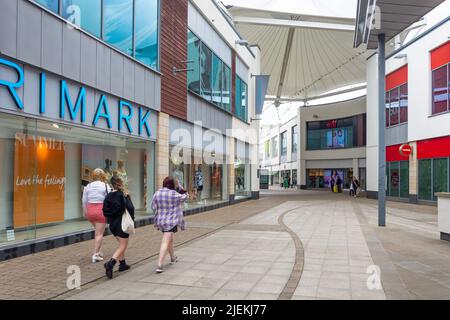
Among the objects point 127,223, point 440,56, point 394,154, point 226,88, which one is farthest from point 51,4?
point 394,154

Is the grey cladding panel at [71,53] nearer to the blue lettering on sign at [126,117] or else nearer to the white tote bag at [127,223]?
the blue lettering on sign at [126,117]

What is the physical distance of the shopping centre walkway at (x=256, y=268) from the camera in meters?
5.31

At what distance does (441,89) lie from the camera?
70.9 ft

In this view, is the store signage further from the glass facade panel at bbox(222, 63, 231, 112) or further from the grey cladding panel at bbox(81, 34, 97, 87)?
the grey cladding panel at bbox(81, 34, 97, 87)

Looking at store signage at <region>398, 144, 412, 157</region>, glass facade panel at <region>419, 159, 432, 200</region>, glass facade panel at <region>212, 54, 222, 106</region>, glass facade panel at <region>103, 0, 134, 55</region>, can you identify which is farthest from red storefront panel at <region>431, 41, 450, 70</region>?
glass facade panel at <region>103, 0, 134, 55</region>

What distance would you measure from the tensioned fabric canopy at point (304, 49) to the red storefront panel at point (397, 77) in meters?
8.19

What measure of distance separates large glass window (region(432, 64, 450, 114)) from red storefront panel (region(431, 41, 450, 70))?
0.86 ft

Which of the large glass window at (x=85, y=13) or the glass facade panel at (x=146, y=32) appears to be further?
the glass facade panel at (x=146, y=32)

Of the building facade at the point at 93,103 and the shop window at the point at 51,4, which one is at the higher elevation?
the shop window at the point at 51,4

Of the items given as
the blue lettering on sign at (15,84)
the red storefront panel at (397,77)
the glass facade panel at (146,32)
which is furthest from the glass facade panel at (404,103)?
the blue lettering on sign at (15,84)

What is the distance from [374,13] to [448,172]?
41.8ft

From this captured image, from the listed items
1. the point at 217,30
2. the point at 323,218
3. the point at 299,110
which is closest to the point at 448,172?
the point at 323,218

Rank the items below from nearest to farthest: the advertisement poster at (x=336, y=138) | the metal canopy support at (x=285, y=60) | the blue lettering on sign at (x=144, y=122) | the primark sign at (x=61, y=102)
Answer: the primark sign at (x=61, y=102) → the blue lettering on sign at (x=144, y=122) → the metal canopy support at (x=285, y=60) → the advertisement poster at (x=336, y=138)

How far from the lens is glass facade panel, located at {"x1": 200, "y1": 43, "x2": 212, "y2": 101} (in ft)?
57.2
